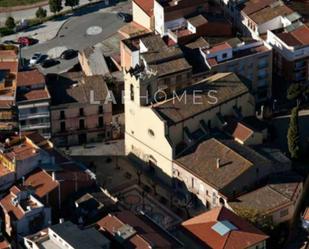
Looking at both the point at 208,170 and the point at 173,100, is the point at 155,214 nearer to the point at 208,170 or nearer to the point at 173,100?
the point at 208,170

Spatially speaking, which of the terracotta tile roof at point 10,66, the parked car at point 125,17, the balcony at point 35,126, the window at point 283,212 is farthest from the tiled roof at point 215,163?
the parked car at point 125,17

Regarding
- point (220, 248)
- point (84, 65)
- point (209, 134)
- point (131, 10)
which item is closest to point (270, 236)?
point (220, 248)

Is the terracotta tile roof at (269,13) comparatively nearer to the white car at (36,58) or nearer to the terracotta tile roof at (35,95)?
the white car at (36,58)

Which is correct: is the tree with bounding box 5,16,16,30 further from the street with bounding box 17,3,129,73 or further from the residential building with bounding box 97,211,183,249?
the residential building with bounding box 97,211,183,249

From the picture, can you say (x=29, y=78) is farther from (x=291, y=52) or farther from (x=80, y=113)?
(x=291, y=52)

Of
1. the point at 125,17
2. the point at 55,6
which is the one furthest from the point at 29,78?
the point at 55,6

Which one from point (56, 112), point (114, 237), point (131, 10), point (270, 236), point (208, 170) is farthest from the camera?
point (131, 10)

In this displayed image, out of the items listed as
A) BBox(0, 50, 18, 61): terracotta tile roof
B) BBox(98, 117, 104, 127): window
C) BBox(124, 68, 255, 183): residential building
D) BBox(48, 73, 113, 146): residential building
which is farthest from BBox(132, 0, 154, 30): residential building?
BBox(124, 68, 255, 183): residential building
